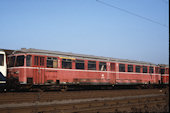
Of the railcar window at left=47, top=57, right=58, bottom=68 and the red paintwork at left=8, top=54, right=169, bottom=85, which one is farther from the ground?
the railcar window at left=47, top=57, right=58, bottom=68

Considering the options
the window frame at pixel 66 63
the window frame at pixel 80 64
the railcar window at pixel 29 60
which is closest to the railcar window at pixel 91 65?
the window frame at pixel 80 64

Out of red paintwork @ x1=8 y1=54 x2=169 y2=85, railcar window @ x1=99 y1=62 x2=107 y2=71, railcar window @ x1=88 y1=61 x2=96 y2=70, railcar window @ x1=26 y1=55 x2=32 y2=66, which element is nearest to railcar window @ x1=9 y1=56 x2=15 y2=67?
red paintwork @ x1=8 y1=54 x2=169 y2=85

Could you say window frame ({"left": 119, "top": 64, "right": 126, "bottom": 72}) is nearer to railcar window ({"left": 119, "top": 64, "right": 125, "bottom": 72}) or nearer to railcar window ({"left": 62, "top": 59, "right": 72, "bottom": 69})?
railcar window ({"left": 119, "top": 64, "right": 125, "bottom": 72})

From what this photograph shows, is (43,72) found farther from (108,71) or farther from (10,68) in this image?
(108,71)

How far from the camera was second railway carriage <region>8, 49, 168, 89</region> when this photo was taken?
727 inches

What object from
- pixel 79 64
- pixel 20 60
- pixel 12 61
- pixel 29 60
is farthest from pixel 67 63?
pixel 12 61

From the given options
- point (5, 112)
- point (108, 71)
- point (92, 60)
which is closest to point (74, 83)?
point (92, 60)

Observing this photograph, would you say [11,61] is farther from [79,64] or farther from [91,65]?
[91,65]

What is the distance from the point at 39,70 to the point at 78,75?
4.32 meters

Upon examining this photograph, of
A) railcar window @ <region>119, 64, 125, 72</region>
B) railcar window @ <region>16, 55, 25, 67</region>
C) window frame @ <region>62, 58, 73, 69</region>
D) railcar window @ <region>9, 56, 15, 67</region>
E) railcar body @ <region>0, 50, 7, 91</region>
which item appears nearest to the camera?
railcar body @ <region>0, 50, 7, 91</region>

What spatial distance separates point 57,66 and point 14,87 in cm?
422

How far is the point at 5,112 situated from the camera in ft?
30.8

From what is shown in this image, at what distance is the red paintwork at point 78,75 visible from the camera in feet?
60.3

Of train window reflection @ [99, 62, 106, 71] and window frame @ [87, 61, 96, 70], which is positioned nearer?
window frame @ [87, 61, 96, 70]
